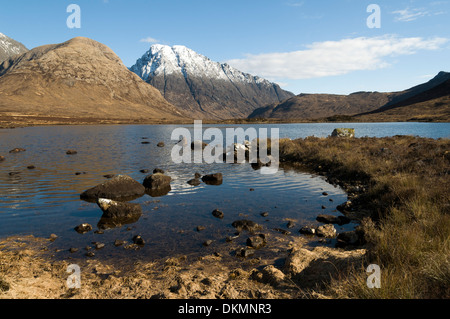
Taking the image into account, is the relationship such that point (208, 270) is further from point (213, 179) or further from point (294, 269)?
point (213, 179)

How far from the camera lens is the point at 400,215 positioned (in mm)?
8883

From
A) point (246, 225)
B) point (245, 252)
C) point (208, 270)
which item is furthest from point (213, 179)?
point (208, 270)

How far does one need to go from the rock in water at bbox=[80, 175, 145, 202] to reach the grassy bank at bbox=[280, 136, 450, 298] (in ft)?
40.6

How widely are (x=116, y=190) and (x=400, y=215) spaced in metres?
14.6

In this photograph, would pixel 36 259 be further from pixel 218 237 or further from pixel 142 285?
pixel 218 237

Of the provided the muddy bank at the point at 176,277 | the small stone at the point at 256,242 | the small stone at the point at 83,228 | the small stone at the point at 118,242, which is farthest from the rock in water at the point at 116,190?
the small stone at the point at 256,242

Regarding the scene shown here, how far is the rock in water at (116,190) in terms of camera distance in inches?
622

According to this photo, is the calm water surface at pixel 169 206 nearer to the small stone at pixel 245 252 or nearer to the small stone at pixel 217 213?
the small stone at pixel 217 213

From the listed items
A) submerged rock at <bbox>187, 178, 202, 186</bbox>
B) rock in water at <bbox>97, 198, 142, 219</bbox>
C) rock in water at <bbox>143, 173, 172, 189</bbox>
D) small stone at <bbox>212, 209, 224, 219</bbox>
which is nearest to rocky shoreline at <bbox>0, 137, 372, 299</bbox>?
rock in water at <bbox>97, 198, 142, 219</bbox>

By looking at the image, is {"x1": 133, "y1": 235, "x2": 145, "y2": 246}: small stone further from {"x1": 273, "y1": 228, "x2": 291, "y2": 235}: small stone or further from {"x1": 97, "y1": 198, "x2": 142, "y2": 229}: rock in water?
{"x1": 273, "y1": 228, "x2": 291, "y2": 235}: small stone

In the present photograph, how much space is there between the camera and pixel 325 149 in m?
27.8

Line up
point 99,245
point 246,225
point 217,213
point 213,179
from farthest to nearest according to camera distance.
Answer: point 213,179 → point 217,213 → point 246,225 → point 99,245

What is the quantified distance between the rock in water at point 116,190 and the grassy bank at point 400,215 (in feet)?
40.6
